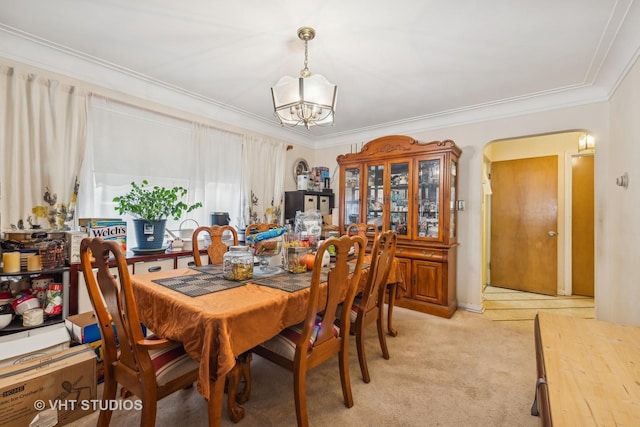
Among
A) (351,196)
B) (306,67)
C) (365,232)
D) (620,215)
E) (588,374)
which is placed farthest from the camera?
(351,196)

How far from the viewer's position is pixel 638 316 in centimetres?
198

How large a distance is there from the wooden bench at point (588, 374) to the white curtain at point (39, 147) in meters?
3.18

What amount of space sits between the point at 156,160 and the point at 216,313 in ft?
7.81

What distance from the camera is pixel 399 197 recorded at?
3.73 m

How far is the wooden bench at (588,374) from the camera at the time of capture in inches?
35.3

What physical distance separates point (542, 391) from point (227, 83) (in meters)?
3.17

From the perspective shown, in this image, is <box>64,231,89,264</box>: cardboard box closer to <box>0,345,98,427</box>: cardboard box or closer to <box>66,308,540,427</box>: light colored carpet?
<box>0,345,98,427</box>: cardboard box

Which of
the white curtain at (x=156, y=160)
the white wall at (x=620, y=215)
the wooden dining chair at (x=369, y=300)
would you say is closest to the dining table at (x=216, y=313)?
the wooden dining chair at (x=369, y=300)

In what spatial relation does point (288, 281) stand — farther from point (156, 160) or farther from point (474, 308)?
point (474, 308)

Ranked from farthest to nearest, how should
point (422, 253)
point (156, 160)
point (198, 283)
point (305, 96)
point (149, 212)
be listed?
point (422, 253) → point (156, 160) → point (149, 212) → point (305, 96) → point (198, 283)

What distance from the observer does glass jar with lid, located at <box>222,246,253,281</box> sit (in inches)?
68.8

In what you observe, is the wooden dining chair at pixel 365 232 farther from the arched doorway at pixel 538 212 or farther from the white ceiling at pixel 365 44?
the arched doorway at pixel 538 212

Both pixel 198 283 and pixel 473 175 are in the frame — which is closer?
pixel 198 283

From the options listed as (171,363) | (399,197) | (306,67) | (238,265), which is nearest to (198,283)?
(238,265)
